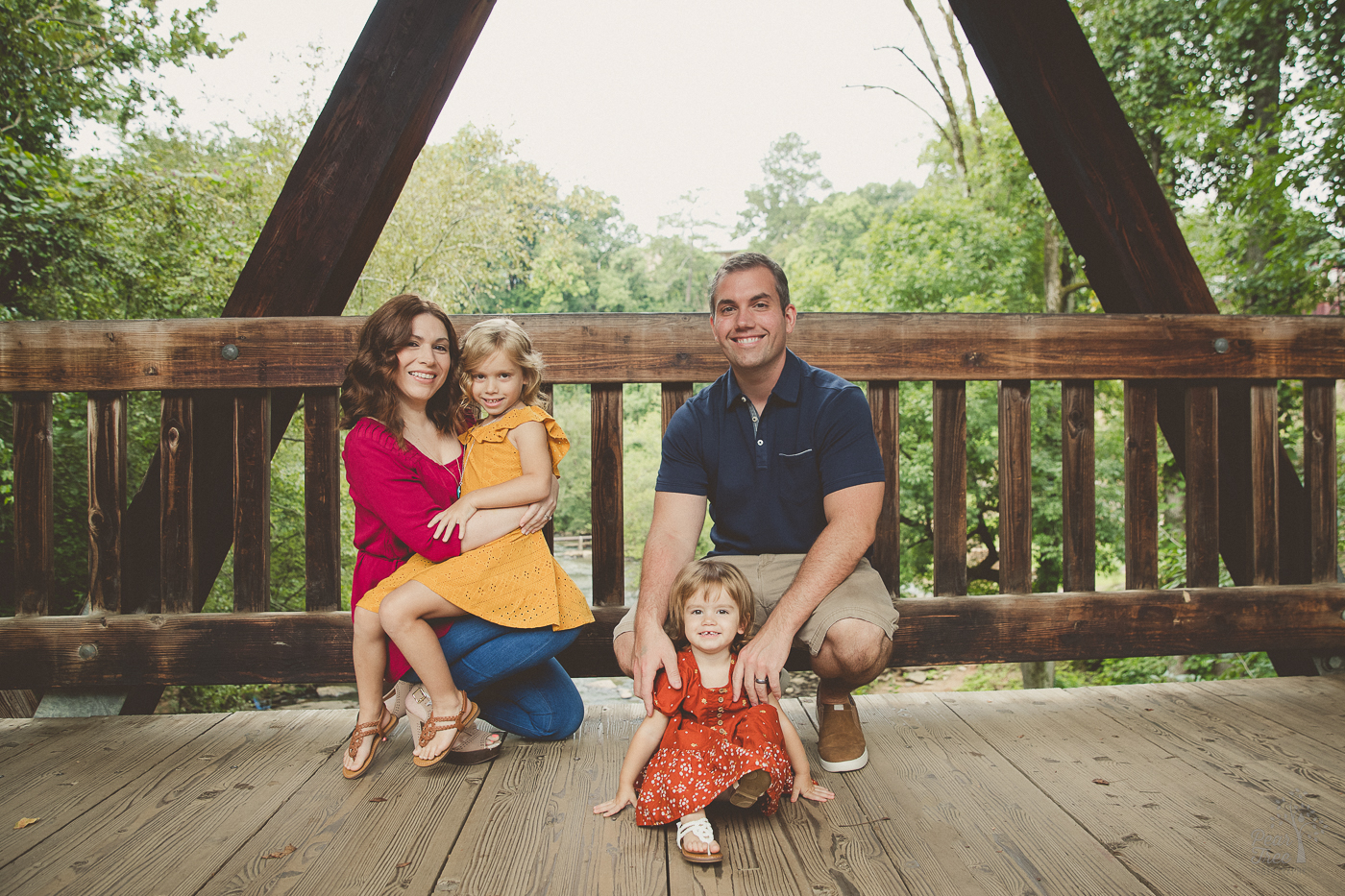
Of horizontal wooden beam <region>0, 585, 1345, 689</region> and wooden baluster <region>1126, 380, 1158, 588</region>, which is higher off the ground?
wooden baluster <region>1126, 380, 1158, 588</region>

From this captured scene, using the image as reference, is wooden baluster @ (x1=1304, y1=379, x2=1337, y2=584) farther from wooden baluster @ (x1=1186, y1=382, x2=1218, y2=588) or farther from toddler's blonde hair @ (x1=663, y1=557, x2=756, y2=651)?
toddler's blonde hair @ (x1=663, y1=557, x2=756, y2=651)

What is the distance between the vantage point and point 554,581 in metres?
2.04

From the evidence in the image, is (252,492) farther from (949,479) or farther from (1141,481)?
(1141,481)

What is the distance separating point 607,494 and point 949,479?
3.38 ft

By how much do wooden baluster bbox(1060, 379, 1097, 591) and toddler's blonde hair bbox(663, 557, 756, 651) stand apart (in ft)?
3.92

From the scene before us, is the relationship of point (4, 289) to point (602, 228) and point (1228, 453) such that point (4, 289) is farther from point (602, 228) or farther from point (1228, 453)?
point (602, 228)

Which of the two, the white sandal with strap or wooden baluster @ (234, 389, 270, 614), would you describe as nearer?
the white sandal with strap

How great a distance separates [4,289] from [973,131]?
50.0ft

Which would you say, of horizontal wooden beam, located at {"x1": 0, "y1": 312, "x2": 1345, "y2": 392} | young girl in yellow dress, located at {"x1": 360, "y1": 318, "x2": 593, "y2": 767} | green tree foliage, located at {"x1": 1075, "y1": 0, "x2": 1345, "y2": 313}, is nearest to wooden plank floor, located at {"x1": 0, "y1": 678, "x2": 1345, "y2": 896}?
young girl in yellow dress, located at {"x1": 360, "y1": 318, "x2": 593, "y2": 767}

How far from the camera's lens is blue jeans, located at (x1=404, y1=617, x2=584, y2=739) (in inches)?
77.9

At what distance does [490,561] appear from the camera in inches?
76.6

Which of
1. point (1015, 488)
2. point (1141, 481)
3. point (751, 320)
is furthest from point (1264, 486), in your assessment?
point (751, 320)

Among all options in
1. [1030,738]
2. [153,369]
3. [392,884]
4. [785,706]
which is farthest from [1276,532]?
[153,369]

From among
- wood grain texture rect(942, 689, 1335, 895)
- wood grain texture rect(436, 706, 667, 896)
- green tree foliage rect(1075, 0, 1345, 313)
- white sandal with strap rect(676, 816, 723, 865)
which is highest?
green tree foliage rect(1075, 0, 1345, 313)
